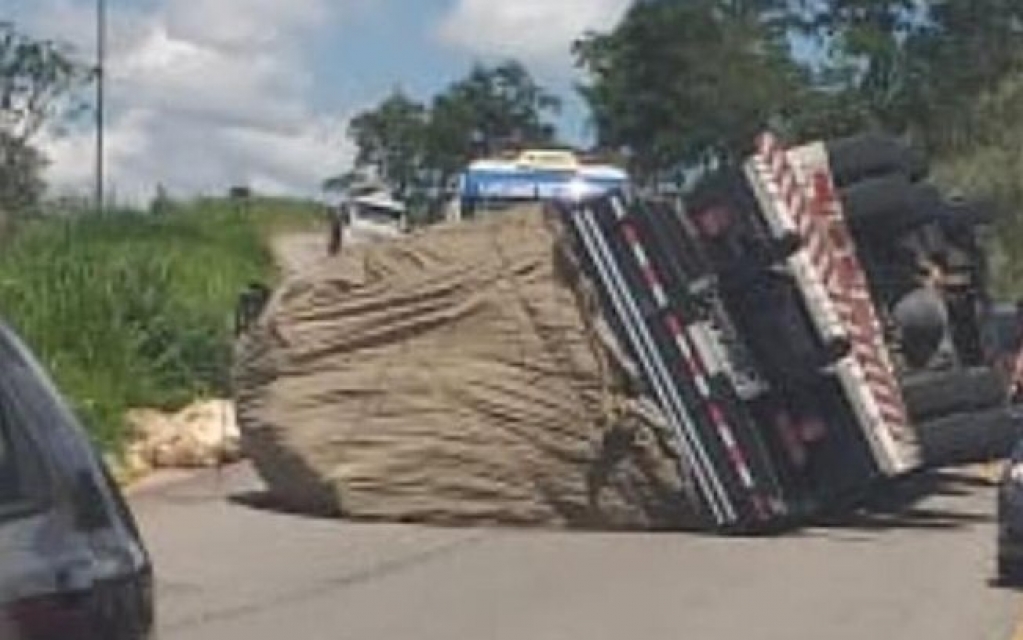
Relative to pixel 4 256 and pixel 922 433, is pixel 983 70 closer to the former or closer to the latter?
pixel 4 256

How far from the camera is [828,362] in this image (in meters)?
19.7

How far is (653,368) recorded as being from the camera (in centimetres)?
1998

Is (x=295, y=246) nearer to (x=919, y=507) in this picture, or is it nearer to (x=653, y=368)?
(x=919, y=507)

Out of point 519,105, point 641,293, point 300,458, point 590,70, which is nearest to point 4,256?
point 300,458

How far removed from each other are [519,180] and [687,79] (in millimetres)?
63031

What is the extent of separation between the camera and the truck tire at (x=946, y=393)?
793 inches

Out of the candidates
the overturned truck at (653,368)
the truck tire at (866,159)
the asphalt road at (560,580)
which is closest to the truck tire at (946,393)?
the overturned truck at (653,368)

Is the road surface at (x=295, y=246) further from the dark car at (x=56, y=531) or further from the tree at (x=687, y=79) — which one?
the dark car at (x=56, y=531)

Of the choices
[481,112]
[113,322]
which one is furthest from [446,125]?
[113,322]

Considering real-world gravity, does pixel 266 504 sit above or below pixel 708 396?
below

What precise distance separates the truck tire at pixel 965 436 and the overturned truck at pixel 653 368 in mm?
18

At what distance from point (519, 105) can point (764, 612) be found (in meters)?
109

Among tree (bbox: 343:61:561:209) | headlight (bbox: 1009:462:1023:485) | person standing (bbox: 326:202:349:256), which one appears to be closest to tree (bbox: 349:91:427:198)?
tree (bbox: 343:61:561:209)

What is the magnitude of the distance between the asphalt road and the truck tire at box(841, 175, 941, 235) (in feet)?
7.35
